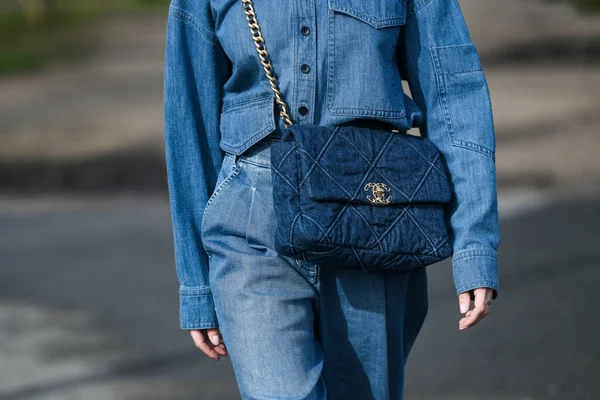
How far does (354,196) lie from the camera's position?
7.81ft

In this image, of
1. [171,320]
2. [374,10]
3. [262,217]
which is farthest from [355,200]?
[171,320]

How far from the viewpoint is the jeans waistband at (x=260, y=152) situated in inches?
98.8

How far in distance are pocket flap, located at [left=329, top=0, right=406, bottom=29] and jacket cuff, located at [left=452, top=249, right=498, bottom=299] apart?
0.61 m

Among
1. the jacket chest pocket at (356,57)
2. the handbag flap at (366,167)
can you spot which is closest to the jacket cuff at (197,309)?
the handbag flap at (366,167)

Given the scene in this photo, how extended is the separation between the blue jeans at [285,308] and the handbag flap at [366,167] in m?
0.16

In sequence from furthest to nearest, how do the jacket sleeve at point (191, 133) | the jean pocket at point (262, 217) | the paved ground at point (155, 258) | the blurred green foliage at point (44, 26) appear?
the blurred green foliage at point (44, 26), the paved ground at point (155, 258), the jacket sleeve at point (191, 133), the jean pocket at point (262, 217)

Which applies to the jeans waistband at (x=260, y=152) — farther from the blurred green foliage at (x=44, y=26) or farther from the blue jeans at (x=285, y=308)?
the blurred green foliage at (x=44, y=26)

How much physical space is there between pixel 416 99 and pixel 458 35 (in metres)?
0.20

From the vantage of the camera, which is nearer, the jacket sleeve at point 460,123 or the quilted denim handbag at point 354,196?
the quilted denim handbag at point 354,196

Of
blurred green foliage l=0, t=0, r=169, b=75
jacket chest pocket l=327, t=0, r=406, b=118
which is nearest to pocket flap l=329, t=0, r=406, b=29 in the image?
jacket chest pocket l=327, t=0, r=406, b=118

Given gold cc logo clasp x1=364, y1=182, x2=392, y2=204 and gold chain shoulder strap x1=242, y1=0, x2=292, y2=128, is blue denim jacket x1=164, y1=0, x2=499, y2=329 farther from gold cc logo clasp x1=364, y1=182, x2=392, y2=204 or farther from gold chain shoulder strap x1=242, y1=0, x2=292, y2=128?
gold cc logo clasp x1=364, y1=182, x2=392, y2=204

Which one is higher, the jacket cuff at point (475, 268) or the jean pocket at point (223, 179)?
the jean pocket at point (223, 179)

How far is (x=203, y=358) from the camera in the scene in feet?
17.0

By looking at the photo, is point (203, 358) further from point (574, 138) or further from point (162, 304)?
point (574, 138)
